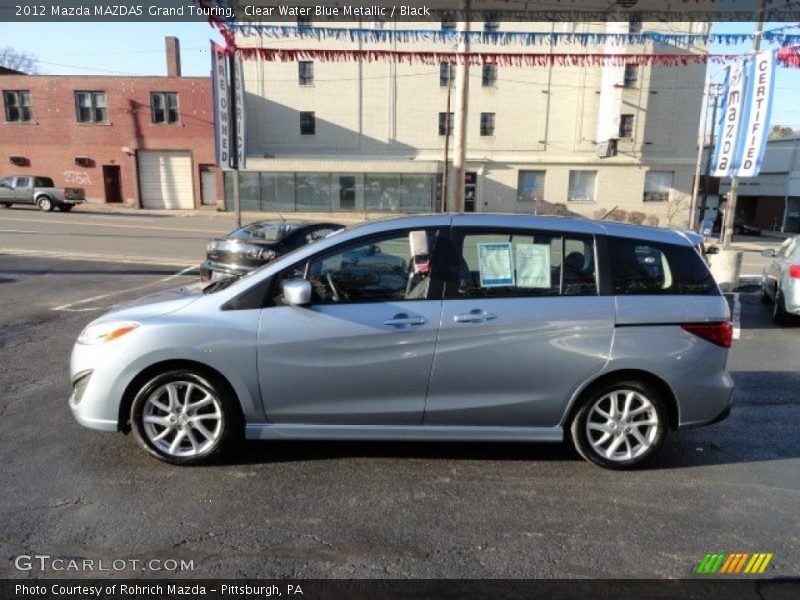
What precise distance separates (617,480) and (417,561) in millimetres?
1592

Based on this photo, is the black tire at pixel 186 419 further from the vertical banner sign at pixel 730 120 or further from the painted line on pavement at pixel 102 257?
the vertical banner sign at pixel 730 120

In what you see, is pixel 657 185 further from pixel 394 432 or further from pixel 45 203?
pixel 394 432

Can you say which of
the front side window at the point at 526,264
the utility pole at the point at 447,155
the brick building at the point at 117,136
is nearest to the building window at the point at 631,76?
the utility pole at the point at 447,155

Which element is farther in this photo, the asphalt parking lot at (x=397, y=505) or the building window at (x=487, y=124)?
the building window at (x=487, y=124)

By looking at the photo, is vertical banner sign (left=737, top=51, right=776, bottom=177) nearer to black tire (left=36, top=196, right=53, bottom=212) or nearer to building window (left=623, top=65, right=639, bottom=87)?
building window (left=623, top=65, right=639, bottom=87)

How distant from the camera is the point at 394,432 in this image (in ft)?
11.6

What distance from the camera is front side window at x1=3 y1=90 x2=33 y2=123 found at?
33562 mm

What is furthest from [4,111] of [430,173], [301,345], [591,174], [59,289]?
[301,345]

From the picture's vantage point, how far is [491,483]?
3459mm

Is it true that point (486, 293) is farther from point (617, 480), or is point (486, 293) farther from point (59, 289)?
point (59, 289)

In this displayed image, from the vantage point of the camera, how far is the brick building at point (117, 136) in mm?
32844

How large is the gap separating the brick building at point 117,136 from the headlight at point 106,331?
104ft

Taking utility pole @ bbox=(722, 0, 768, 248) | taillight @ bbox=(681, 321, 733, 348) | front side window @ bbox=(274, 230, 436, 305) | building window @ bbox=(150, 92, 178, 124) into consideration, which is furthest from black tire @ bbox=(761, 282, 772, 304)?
building window @ bbox=(150, 92, 178, 124)

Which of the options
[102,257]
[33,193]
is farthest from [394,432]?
[33,193]
